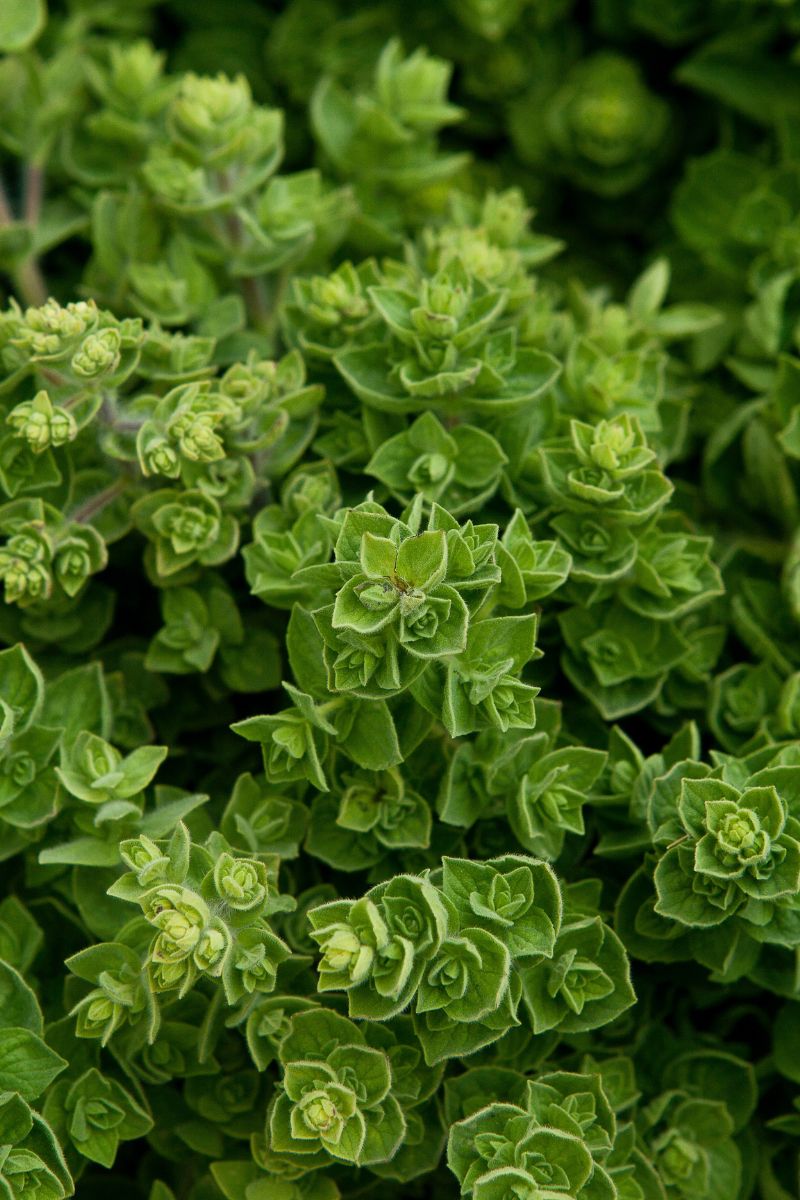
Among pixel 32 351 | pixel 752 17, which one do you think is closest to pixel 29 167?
pixel 32 351

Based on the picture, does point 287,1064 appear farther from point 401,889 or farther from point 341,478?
point 341,478

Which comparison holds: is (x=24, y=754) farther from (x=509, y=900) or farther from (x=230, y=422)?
(x=509, y=900)

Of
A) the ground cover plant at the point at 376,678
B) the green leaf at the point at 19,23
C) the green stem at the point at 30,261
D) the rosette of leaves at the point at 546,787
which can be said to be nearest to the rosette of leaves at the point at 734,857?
the ground cover plant at the point at 376,678

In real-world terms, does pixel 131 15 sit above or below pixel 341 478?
above

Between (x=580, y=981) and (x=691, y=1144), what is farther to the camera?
(x=691, y=1144)

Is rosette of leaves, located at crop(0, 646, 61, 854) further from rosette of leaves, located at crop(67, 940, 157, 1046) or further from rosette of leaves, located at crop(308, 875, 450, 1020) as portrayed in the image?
rosette of leaves, located at crop(308, 875, 450, 1020)

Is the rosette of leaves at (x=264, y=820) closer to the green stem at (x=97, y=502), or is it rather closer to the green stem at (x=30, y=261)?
A: the green stem at (x=97, y=502)

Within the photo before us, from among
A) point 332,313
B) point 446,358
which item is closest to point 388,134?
point 332,313
